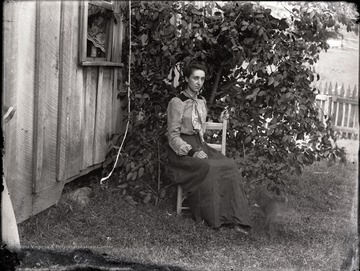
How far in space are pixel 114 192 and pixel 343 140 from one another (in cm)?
689

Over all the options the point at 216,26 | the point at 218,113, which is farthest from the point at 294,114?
the point at 216,26

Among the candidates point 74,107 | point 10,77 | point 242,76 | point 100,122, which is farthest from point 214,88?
point 10,77

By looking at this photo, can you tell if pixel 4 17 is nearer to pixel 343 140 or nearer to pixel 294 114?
pixel 294 114

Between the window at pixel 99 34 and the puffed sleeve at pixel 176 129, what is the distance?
89 centimetres

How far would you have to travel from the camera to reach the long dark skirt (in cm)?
462

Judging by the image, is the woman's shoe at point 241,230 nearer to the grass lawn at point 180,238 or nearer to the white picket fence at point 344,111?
the grass lawn at point 180,238

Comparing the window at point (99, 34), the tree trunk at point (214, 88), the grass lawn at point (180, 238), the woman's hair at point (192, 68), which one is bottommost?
the grass lawn at point (180, 238)

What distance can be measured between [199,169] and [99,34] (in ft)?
6.12

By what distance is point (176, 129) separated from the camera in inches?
191

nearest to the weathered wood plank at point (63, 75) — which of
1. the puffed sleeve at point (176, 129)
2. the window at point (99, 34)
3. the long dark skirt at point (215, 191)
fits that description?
the window at point (99, 34)

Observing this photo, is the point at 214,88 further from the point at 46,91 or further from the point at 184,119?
the point at 46,91

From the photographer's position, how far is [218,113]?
5820 millimetres

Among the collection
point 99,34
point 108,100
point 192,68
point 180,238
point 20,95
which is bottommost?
point 180,238

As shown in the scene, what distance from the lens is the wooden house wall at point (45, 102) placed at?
11.9ft
